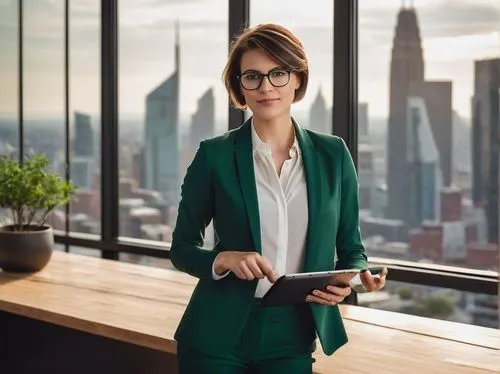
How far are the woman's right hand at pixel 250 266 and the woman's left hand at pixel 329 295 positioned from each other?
0.10 meters

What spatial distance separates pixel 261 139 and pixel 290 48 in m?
0.21

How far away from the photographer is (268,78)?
1.89m

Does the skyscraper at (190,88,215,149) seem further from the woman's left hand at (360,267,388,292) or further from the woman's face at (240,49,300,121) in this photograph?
the woman's left hand at (360,267,388,292)

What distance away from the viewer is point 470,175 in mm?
2803

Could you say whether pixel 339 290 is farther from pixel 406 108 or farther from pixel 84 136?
pixel 84 136

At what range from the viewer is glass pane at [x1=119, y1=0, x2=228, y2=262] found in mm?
3574

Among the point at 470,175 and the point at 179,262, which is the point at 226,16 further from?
the point at 179,262

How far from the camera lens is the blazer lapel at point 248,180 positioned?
188cm

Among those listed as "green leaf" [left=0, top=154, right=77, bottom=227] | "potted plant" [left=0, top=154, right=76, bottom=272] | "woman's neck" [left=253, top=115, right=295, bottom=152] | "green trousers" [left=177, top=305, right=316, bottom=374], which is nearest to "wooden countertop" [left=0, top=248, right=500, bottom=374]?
"potted plant" [left=0, top=154, right=76, bottom=272]

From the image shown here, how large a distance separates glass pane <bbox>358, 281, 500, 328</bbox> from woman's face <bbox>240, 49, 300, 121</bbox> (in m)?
1.26

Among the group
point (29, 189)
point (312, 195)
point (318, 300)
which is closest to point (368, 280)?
point (318, 300)

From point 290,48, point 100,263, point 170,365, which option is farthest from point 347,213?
point 100,263

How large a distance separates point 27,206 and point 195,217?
184 cm

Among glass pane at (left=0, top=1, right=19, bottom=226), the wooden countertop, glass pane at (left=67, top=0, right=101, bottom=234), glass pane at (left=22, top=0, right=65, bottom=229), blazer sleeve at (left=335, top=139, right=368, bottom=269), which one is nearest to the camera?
blazer sleeve at (left=335, top=139, right=368, bottom=269)
